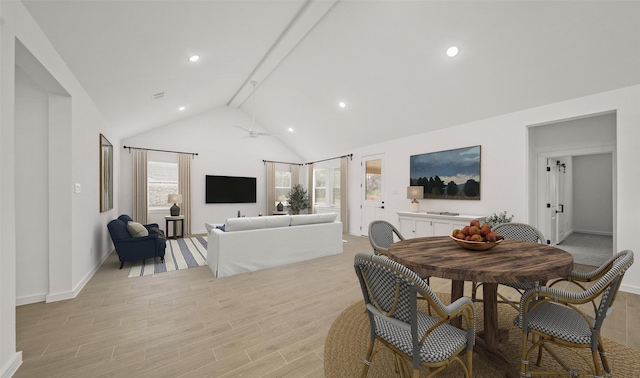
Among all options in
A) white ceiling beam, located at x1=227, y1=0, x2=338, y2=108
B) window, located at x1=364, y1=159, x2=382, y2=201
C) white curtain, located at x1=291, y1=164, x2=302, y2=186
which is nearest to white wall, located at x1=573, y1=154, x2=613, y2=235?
window, located at x1=364, y1=159, x2=382, y2=201

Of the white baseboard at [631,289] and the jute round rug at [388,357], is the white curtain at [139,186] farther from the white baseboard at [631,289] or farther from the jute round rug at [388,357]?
the white baseboard at [631,289]

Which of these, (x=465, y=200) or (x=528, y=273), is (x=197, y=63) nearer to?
(x=528, y=273)

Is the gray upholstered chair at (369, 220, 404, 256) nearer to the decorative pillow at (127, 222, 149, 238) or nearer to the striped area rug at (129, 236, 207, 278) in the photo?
the striped area rug at (129, 236, 207, 278)

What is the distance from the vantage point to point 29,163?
2.67m

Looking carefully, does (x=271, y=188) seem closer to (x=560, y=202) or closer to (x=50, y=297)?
(x=50, y=297)

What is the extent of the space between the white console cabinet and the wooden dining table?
8.00ft

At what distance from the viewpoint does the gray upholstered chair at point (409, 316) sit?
3.94 feet

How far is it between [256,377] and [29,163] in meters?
3.20

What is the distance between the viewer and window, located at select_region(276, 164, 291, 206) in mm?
8977

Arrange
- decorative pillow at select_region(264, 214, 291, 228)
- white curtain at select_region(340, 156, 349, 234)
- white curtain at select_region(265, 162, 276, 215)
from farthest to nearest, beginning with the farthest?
A: white curtain at select_region(265, 162, 276, 215) → white curtain at select_region(340, 156, 349, 234) → decorative pillow at select_region(264, 214, 291, 228)

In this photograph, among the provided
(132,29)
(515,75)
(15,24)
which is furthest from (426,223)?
(15,24)

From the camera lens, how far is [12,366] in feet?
5.62

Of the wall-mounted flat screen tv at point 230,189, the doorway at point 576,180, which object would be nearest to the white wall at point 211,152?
the wall-mounted flat screen tv at point 230,189

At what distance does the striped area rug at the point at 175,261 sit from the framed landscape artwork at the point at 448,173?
4666 mm
